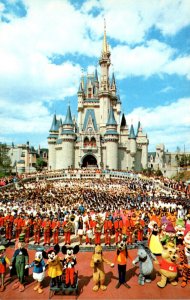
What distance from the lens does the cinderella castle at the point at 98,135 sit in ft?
190

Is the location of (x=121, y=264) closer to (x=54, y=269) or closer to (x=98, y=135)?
(x=54, y=269)

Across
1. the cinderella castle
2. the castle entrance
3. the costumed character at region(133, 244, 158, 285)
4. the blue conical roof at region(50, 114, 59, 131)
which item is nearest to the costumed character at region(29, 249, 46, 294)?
the costumed character at region(133, 244, 158, 285)

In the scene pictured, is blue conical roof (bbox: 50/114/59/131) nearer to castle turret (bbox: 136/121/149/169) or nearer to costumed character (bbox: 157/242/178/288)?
castle turret (bbox: 136/121/149/169)

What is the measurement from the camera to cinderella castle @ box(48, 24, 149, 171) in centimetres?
5794

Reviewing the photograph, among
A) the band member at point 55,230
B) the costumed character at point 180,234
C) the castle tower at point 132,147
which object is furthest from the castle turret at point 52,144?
the costumed character at point 180,234

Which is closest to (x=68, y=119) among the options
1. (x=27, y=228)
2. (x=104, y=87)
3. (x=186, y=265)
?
(x=104, y=87)

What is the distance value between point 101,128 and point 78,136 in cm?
645

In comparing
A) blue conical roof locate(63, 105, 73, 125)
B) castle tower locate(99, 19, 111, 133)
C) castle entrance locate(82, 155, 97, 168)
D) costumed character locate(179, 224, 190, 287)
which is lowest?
costumed character locate(179, 224, 190, 287)

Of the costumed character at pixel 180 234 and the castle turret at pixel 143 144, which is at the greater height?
the castle turret at pixel 143 144

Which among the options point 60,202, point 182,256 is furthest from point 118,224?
point 60,202

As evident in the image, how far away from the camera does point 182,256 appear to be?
9406 millimetres

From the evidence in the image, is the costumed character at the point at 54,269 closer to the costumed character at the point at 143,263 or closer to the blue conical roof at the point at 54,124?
the costumed character at the point at 143,263

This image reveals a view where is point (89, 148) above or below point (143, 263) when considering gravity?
above

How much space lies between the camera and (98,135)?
59.2m
